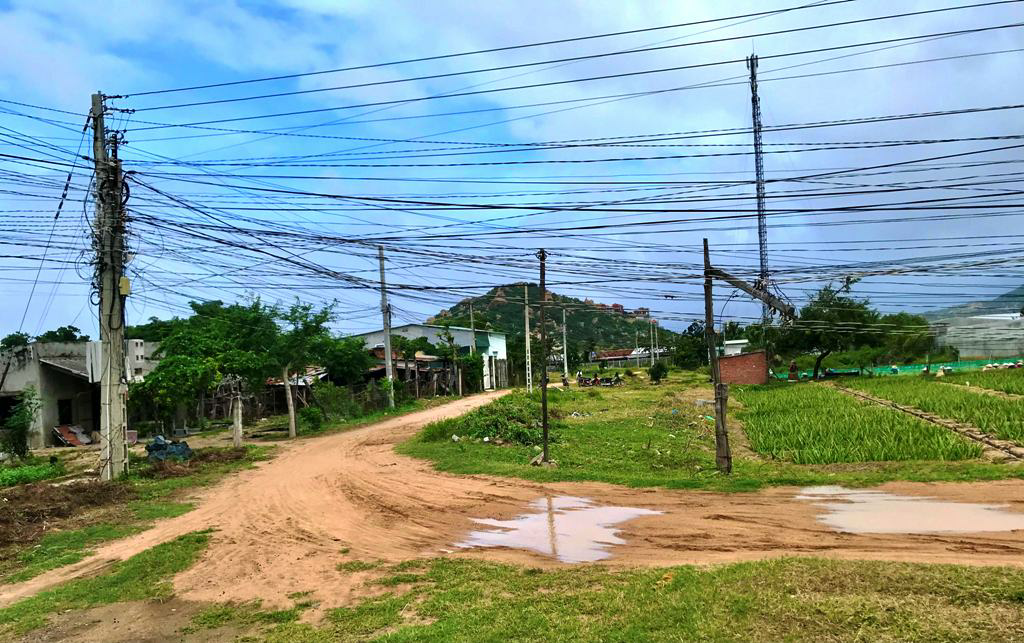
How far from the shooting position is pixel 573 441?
21125 millimetres

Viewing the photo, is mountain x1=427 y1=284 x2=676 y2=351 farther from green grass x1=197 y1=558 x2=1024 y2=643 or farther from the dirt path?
green grass x1=197 y1=558 x2=1024 y2=643

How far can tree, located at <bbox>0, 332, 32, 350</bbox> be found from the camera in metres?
27.2

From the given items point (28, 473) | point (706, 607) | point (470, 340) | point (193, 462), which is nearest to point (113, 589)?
point (706, 607)

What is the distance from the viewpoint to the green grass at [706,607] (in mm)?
5203

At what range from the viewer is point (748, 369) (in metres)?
50.3

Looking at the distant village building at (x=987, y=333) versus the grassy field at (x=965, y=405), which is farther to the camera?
the distant village building at (x=987, y=333)

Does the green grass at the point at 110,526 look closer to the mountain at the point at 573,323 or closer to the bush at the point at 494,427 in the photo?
the bush at the point at 494,427

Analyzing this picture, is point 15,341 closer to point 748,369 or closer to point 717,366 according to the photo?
point 717,366

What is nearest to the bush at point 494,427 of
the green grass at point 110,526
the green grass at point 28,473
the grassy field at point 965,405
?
the green grass at point 110,526

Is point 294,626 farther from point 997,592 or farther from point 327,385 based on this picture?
point 327,385

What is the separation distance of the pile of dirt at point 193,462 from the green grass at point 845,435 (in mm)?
15440

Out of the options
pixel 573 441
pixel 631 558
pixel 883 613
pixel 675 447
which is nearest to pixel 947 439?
pixel 675 447

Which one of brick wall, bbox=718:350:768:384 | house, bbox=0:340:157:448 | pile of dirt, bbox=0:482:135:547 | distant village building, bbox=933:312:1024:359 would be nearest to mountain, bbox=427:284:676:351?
brick wall, bbox=718:350:768:384

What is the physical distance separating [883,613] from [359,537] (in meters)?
7.52
